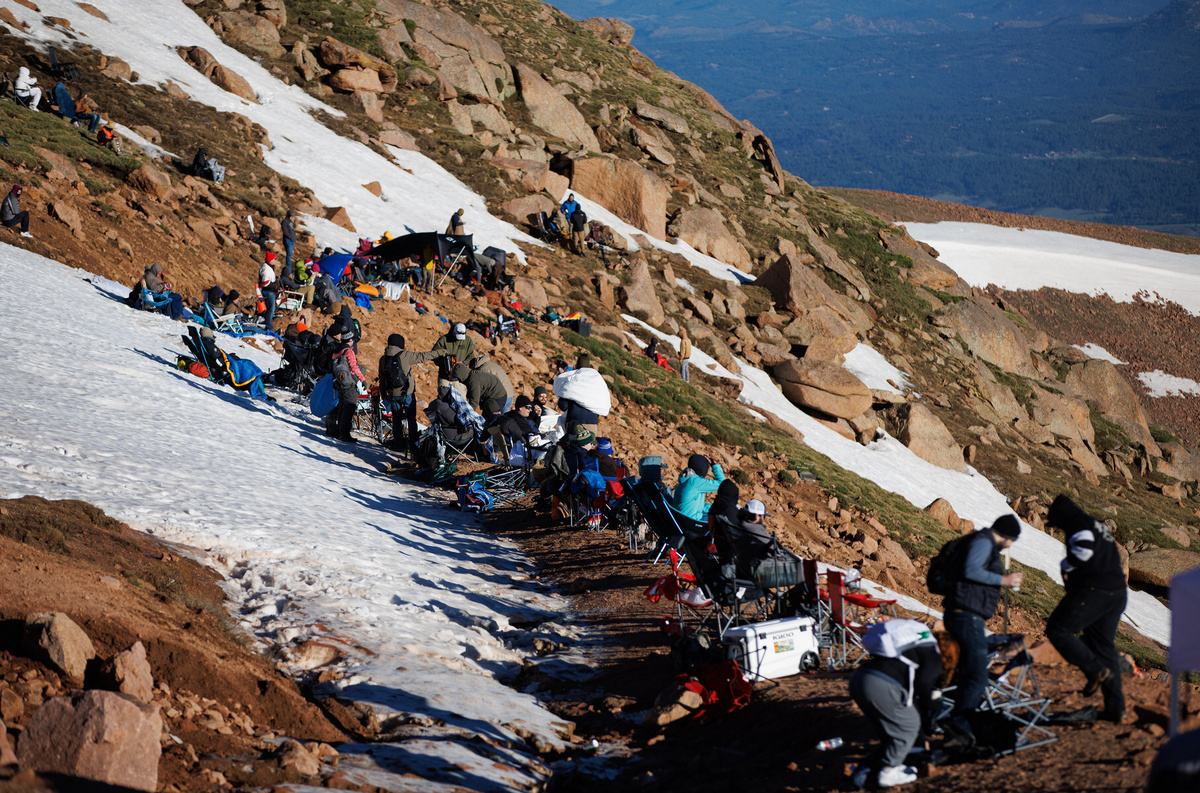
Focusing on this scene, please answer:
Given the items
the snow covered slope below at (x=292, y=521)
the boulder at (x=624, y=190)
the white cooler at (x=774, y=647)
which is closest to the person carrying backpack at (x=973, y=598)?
the white cooler at (x=774, y=647)

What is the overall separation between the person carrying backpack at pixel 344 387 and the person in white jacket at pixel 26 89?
597 inches

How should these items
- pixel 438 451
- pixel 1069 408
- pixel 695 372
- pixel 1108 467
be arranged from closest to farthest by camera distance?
pixel 438 451 < pixel 695 372 < pixel 1108 467 < pixel 1069 408

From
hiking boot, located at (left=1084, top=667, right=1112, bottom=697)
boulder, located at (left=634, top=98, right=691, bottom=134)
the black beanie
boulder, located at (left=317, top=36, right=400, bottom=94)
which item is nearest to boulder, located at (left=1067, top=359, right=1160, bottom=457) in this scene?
boulder, located at (left=634, top=98, right=691, bottom=134)

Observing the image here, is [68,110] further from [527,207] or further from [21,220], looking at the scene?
[527,207]

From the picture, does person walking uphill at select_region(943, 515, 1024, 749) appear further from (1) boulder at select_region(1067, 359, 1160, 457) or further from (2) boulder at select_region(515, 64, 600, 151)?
(1) boulder at select_region(1067, 359, 1160, 457)

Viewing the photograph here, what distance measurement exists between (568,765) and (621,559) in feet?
14.9

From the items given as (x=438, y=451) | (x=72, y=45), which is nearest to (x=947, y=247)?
(x=72, y=45)

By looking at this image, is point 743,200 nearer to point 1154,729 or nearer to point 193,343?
point 193,343

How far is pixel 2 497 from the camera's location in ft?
25.1

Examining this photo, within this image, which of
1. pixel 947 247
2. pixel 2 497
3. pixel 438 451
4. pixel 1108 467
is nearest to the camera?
pixel 2 497

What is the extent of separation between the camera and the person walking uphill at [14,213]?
1747cm

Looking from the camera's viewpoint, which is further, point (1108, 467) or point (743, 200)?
point (743, 200)

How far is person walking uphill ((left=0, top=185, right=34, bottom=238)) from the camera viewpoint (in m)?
17.5

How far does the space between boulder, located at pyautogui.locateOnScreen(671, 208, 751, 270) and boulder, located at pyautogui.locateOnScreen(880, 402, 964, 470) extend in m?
11.6
